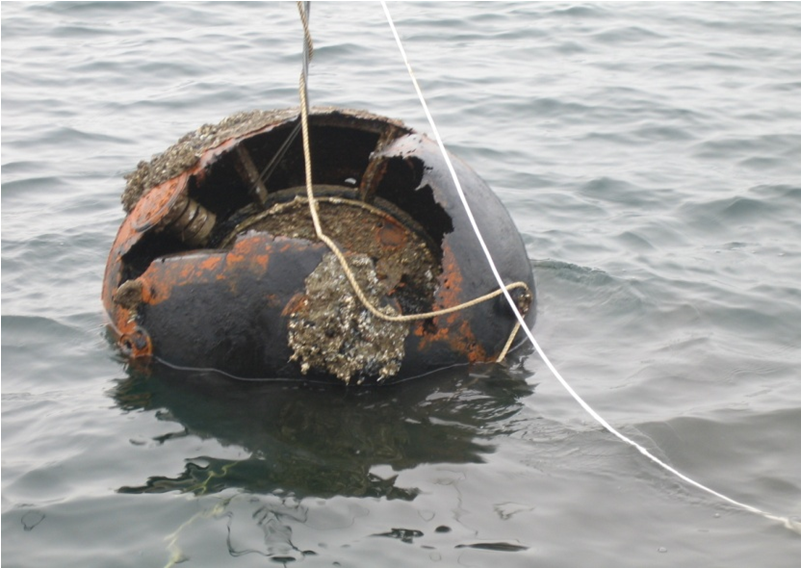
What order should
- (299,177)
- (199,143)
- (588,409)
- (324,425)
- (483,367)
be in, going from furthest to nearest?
(299,177) → (199,143) → (483,367) → (324,425) → (588,409)

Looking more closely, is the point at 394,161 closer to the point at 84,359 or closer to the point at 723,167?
the point at 84,359

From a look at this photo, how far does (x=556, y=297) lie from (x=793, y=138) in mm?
4072

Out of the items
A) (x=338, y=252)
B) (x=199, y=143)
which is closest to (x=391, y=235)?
(x=338, y=252)

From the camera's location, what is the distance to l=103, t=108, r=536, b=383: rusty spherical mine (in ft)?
14.8

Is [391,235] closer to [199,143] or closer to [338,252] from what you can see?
[338,252]

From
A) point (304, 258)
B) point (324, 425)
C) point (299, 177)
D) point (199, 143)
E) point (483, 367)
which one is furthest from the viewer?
point (299, 177)

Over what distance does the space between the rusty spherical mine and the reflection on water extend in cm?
10

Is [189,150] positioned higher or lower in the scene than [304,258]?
higher

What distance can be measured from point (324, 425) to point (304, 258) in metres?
0.76

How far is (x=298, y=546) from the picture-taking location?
3576mm

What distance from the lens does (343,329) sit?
448 cm

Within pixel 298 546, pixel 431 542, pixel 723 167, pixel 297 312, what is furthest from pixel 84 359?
pixel 723 167

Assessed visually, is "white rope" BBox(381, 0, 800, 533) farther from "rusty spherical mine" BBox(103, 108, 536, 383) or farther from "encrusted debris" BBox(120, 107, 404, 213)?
"encrusted debris" BBox(120, 107, 404, 213)

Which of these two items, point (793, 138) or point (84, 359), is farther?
point (793, 138)
